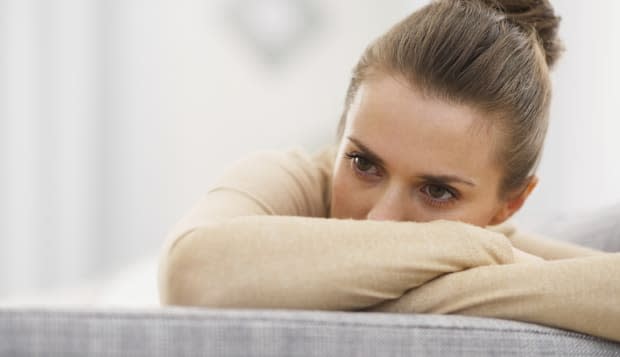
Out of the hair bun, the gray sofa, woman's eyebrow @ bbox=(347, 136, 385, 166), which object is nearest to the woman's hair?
the hair bun

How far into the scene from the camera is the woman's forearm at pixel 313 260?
27.3 inches

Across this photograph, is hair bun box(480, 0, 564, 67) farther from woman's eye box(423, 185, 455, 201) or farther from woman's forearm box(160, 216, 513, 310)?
woman's forearm box(160, 216, 513, 310)

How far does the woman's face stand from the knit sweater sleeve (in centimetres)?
23

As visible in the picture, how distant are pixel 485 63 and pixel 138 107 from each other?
2.07m

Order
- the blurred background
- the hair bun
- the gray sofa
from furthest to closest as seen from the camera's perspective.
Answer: the blurred background → the hair bun → the gray sofa

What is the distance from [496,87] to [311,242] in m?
0.44

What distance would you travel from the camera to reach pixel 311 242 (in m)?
0.72

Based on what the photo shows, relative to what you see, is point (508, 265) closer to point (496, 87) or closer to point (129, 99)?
point (496, 87)

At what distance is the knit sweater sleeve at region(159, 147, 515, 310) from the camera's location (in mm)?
695

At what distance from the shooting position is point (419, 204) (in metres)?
1.04

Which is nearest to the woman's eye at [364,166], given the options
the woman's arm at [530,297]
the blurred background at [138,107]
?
the woman's arm at [530,297]

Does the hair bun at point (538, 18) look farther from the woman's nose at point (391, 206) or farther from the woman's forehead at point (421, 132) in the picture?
the woman's nose at point (391, 206)

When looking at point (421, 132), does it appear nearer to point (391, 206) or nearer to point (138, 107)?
point (391, 206)

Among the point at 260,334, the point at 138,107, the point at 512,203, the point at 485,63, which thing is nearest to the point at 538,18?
the point at 485,63
